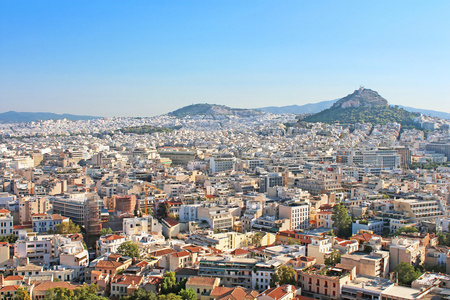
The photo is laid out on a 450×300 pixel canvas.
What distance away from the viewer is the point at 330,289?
14211mm

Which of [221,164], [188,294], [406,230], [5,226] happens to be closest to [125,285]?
[188,294]

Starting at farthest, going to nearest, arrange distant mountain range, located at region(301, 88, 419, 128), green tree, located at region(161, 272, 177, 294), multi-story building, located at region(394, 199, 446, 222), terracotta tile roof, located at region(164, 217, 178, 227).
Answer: distant mountain range, located at region(301, 88, 419, 128)
terracotta tile roof, located at region(164, 217, 178, 227)
multi-story building, located at region(394, 199, 446, 222)
green tree, located at region(161, 272, 177, 294)

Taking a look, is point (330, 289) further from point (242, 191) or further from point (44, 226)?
point (242, 191)

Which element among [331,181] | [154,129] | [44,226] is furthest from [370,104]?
[44,226]

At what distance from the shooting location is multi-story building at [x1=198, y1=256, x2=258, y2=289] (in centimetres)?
1558

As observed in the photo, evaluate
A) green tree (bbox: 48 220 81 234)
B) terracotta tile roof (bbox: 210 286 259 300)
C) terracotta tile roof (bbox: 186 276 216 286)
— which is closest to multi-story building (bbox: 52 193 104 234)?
green tree (bbox: 48 220 81 234)

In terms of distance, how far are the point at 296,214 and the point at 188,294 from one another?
922cm

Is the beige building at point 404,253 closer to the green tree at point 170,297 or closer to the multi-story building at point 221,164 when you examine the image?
the green tree at point 170,297

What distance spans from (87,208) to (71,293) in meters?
9.22

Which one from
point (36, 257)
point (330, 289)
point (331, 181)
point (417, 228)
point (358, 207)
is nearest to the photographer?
point (330, 289)

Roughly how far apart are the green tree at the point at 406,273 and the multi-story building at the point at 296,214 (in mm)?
7201

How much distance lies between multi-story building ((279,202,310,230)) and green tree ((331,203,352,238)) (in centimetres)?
169

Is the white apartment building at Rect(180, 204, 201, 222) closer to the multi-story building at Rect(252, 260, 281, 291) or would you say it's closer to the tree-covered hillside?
the multi-story building at Rect(252, 260, 281, 291)

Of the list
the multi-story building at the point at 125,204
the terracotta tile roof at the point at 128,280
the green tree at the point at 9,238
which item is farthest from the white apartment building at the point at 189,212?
the terracotta tile roof at the point at 128,280
